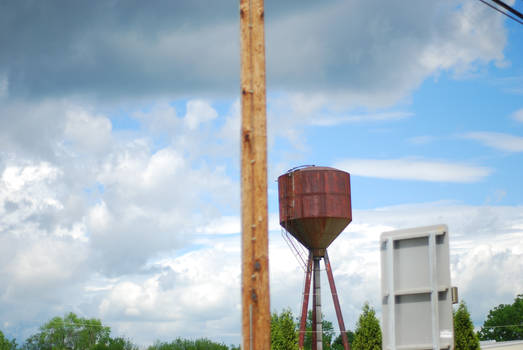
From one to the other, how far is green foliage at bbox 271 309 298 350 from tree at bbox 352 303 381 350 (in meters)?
3.59

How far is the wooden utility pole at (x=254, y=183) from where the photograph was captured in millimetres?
8969

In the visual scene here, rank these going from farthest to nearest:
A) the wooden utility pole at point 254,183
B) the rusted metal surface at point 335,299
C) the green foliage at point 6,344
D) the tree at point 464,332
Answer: the green foliage at point 6,344
the rusted metal surface at point 335,299
the tree at point 464,332
the wooden utility pole at point 254,183

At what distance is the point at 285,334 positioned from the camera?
3738 centimetres

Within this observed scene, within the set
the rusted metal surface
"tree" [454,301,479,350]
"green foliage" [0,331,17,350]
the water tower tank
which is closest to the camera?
"tree" [454,301,479,350]

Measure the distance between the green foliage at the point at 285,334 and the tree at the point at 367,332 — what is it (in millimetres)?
3592

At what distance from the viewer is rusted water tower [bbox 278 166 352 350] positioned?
33.5 m

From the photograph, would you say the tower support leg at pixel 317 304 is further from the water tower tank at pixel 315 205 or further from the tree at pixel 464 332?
the tree at pixel 464 332

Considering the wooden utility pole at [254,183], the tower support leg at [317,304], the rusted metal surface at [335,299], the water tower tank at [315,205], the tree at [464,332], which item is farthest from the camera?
the rusted metal surface at [335,299]

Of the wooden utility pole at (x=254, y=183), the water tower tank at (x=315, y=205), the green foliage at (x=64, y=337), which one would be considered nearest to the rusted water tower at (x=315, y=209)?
the water tower tank at (x=315, y=205)

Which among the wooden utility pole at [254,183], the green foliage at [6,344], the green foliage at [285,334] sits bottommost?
the green foliage at [6,344]

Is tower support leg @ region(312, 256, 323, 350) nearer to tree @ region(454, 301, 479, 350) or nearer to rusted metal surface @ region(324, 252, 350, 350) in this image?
rusted metal surface @ region(324, 252, 350, 350)

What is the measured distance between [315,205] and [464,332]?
9.30 m

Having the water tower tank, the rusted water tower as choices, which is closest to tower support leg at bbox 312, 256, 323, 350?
the rusted water tower

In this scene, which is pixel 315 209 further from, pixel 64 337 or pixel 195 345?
pixel 64 337
